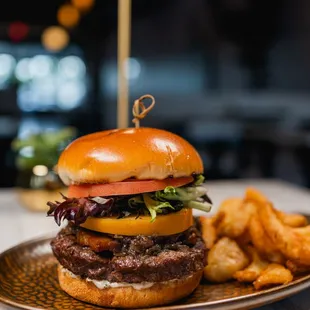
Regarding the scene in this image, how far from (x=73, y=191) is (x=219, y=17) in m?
6.43

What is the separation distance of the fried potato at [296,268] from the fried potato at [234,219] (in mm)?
211

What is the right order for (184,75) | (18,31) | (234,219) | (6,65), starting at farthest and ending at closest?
(184,75) < (18,31) < (6,65) < (234,219)

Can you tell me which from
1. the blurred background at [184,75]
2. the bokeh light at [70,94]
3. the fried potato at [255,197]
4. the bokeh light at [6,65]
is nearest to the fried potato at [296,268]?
the fried potato at [255,197]

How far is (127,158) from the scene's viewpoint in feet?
5.47

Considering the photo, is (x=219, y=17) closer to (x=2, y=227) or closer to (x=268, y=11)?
(x=268, y=11)

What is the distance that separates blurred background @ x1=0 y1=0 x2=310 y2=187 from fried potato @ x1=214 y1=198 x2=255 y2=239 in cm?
496

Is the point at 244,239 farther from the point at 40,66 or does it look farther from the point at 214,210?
the point at 40,66

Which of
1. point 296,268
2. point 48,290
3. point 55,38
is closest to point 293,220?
point 296,268

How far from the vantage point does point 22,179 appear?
312cm

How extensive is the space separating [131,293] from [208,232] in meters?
0.47

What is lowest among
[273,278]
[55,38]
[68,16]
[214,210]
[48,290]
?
[214,210]

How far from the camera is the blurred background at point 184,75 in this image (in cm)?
703

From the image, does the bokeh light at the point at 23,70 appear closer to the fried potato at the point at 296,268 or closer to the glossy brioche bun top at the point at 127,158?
the glossy brioche bun top at the point at 127,158

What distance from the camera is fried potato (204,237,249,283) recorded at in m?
1.88
